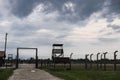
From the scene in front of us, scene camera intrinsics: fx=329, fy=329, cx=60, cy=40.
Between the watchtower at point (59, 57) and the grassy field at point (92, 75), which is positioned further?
the watchtower at point (59, 57)

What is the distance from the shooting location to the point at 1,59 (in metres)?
78.0

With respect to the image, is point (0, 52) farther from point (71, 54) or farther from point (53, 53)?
point (71, 54)

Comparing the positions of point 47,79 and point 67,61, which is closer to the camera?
point 47,79

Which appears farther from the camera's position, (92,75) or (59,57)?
(59,57)

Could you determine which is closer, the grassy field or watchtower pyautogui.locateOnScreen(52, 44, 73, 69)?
the grassy field

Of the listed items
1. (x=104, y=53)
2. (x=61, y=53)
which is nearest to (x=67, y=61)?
(x=61, y=53)

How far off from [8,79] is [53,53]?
28.8 m

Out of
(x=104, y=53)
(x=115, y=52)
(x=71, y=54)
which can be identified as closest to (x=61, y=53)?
(x=71, y=54)

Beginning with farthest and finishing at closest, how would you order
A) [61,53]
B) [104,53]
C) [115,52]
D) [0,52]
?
[0,52], [61,53], [104,53], [115,52]

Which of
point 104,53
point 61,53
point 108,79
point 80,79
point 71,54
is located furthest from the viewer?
point 61,53

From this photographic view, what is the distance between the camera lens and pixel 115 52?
3127cm

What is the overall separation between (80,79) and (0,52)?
5503cm

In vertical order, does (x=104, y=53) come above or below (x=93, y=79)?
above

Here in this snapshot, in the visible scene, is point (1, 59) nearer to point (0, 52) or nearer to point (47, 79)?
point (0, 52)
